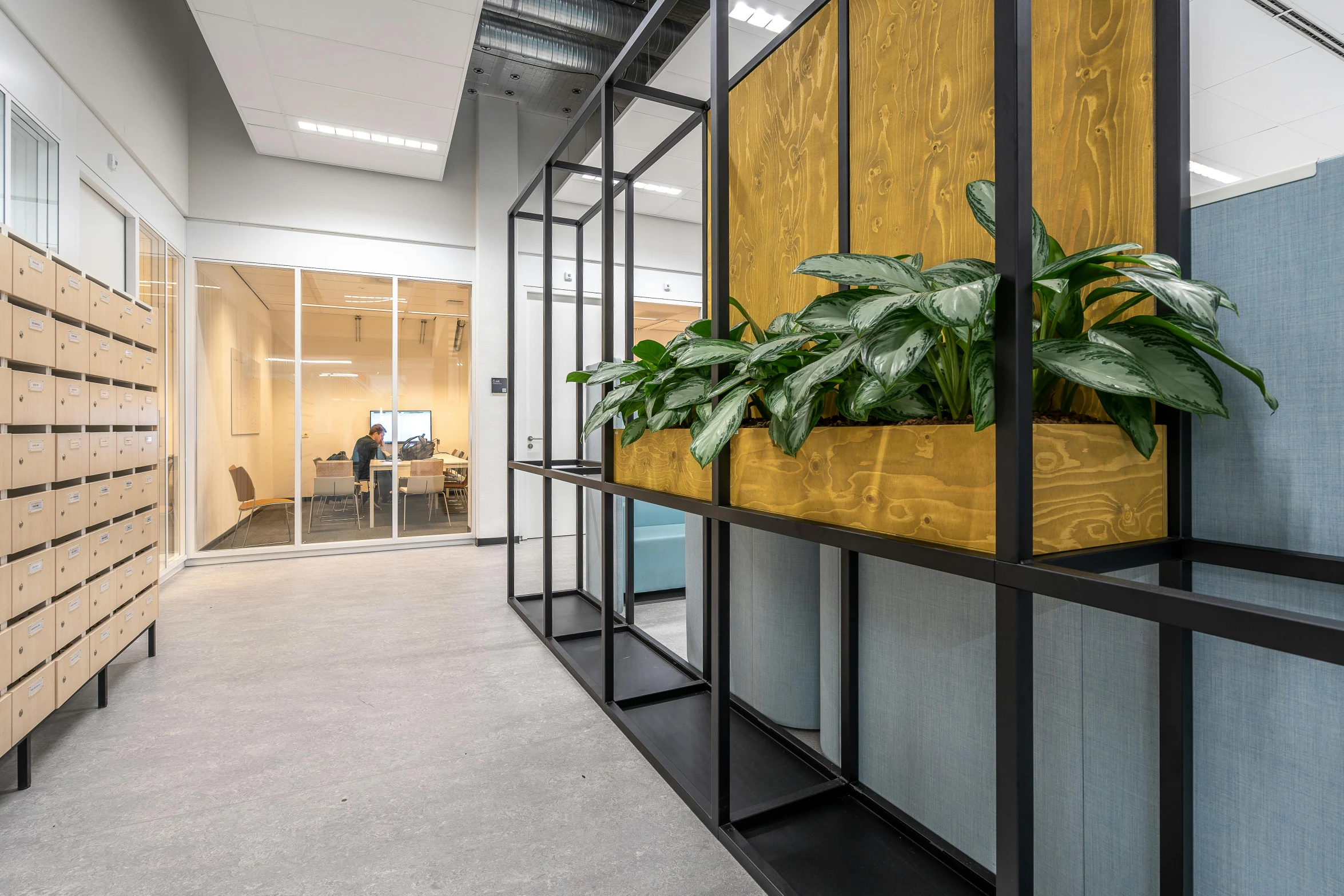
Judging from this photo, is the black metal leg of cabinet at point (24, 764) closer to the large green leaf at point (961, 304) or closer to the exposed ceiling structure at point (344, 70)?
the large green leaf at point (961, 304)

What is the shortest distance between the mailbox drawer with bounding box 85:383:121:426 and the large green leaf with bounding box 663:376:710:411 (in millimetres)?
2124

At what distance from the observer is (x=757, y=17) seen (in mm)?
3738

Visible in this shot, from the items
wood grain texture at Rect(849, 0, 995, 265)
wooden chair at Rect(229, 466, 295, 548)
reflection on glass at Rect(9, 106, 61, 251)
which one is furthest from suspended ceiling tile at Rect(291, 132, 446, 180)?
wood grain texture at Rect(849, 0, 995, 265)

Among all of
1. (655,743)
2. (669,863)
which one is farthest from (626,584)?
(669,863)

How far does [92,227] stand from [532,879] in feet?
13.6

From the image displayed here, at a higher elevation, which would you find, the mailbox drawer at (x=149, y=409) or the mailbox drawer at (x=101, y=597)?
the mailbox drawer at (x=149, y=409)

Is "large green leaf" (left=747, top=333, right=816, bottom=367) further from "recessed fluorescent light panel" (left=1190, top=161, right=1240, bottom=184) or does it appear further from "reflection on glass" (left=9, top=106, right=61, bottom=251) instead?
"recessed fluorescent light panel" (left=1190, top=161, right=1240, bottom=184)

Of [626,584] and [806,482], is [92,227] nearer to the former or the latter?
[626,584]

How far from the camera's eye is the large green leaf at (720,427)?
1.31 m

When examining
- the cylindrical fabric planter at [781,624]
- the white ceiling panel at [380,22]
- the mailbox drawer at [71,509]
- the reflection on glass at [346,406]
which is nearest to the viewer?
the mailbox drawer at [71,509]

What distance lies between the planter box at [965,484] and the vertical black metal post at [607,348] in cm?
97

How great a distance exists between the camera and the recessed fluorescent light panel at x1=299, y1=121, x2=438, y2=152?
15.7ft

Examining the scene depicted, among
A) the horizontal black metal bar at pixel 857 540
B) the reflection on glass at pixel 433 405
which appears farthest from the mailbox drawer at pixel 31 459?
the reflection on glass at pixel 433 405

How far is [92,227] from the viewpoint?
3.59 metres
